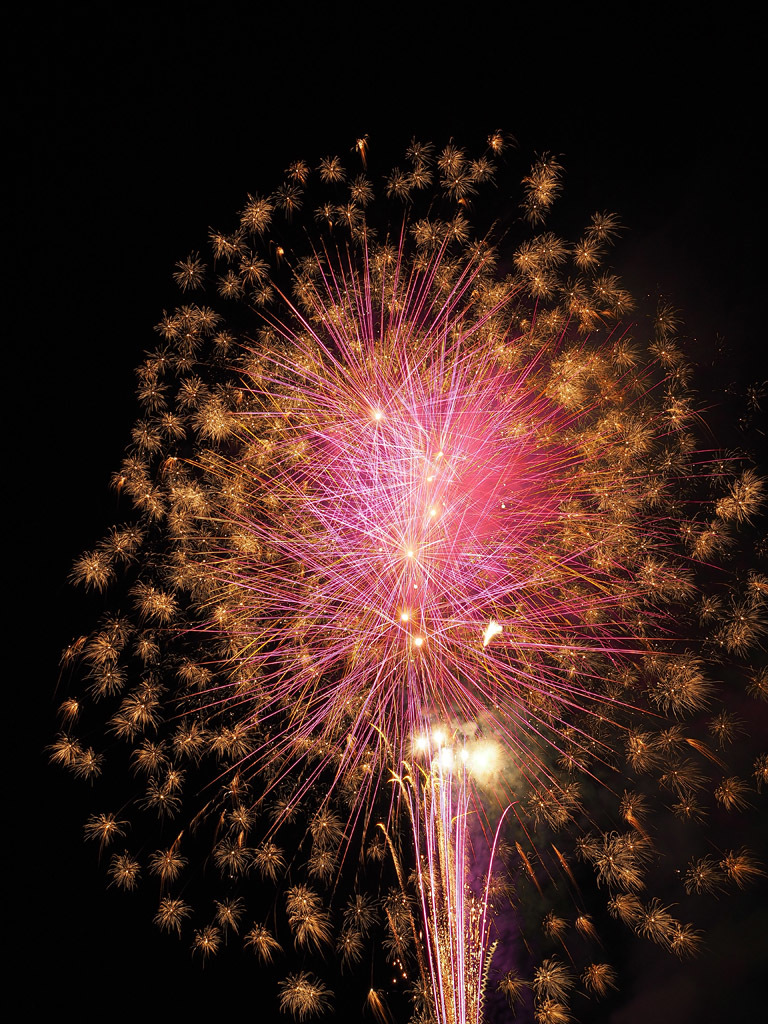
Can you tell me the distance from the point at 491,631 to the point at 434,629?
57cm

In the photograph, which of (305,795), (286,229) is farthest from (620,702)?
(286,229)

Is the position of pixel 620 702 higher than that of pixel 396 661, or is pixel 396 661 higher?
pixel 396 661

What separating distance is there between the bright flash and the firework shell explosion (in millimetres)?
25

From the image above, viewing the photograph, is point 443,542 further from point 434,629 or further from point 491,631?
point 491,631

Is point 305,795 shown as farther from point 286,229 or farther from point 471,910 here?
point 286,229

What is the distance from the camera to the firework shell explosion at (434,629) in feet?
18.6

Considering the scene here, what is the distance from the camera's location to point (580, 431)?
602 cm

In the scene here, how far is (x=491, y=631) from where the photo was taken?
5719mm

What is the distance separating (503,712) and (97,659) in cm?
443

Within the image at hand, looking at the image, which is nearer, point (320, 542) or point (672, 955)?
point (672, 955)

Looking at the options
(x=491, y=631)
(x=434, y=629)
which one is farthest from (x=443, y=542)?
(x=491, y=631)

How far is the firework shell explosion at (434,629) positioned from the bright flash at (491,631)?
0.08ft

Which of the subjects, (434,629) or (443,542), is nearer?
(434,629)

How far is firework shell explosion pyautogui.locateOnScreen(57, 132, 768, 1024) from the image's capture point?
5.66 metres
